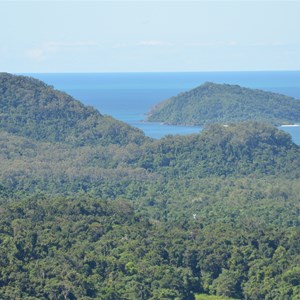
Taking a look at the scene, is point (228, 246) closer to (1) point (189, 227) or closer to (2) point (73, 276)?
(1) point (189, 227)

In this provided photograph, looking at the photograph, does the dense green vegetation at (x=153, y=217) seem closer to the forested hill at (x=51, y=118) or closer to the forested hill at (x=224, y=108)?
the forested hill at (x=51, y=118)

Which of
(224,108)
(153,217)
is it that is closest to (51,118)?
(153,217)

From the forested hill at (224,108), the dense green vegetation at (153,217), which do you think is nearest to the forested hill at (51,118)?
the dense green vegetation at (153,217)

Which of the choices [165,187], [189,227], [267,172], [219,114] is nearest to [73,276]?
[189,227]

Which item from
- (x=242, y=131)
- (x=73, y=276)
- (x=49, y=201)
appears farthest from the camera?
(x=242, y=131)

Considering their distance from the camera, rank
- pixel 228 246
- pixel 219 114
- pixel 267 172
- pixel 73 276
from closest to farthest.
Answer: pixel 73 276 < pixel 228 246 < pixel 267 172 < pixel 219 114

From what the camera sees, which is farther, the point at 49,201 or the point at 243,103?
the point at 243,103

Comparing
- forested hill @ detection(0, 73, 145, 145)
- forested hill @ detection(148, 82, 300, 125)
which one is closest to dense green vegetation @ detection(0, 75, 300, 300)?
forested hill @ detection(0, 73, 145, 145)
